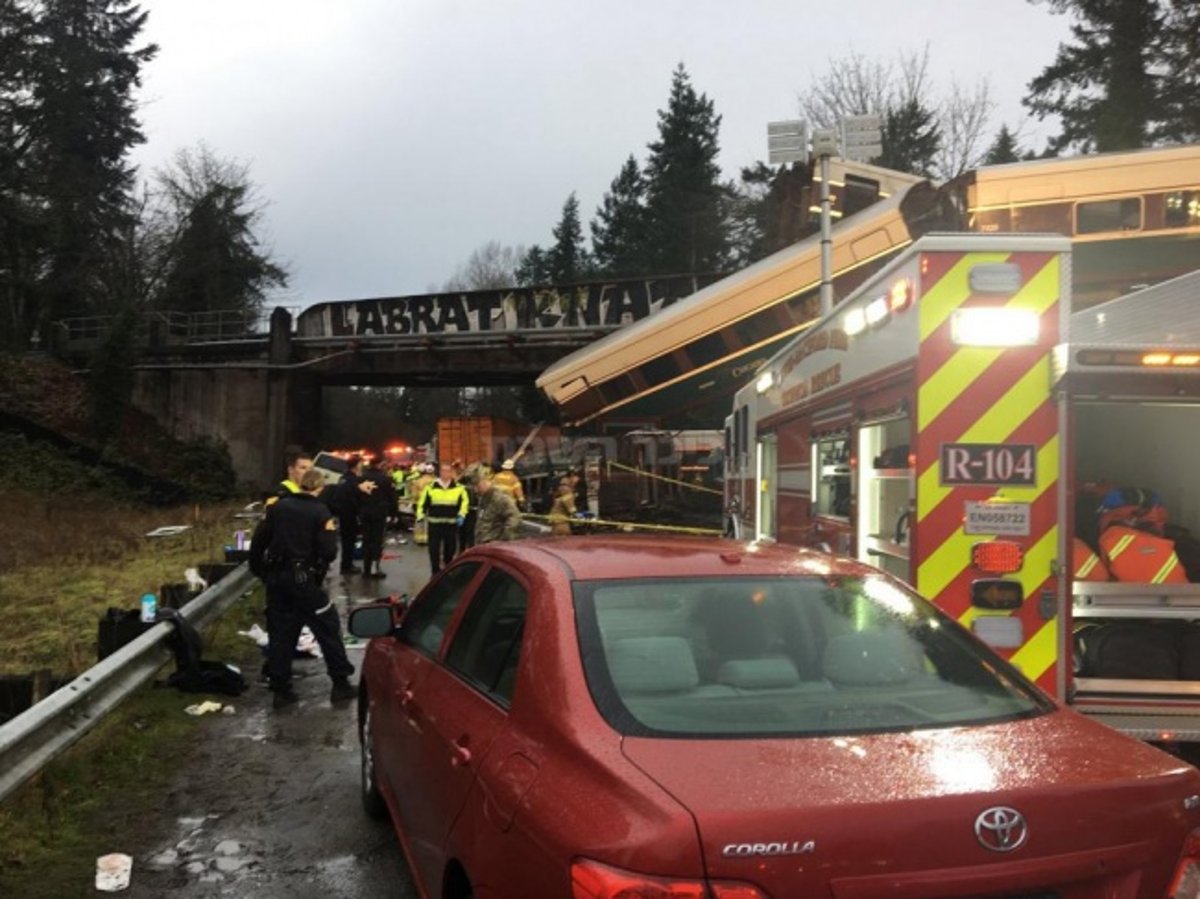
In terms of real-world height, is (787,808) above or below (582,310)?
below

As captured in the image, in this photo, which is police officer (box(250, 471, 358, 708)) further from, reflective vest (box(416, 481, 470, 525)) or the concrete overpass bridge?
the concrete overpass bridge

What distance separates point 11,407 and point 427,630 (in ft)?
109

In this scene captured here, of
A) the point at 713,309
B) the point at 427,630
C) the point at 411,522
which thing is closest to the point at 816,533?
the point at 427,630

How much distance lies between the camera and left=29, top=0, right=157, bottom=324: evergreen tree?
148 ft

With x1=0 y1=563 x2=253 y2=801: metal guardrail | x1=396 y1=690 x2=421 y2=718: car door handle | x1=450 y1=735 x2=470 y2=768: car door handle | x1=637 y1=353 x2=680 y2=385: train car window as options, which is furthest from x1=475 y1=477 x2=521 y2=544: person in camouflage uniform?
x1=450 y1=735 x2=470 y2=768: car door handle

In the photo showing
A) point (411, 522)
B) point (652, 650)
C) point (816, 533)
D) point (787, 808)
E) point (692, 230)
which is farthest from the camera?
point (692, 230)

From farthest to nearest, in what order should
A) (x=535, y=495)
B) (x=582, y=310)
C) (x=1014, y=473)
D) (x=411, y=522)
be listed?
(x=582, y=310), (x=535, y=495), (x=411, y=522), (x=1014, y=473)

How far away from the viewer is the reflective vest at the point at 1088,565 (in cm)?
564

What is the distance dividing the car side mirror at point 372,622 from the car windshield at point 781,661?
1.99 meters

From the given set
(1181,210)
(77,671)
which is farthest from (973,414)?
(1181,210)

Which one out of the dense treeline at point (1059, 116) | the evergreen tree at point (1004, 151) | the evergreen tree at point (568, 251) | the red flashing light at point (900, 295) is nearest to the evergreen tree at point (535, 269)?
the evergreen tree at point (568, 251)

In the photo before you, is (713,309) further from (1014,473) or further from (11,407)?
(11,407)

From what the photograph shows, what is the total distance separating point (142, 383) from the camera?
3697 centimetres

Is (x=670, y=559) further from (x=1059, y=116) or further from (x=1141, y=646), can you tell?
(x=1059, y=116)
